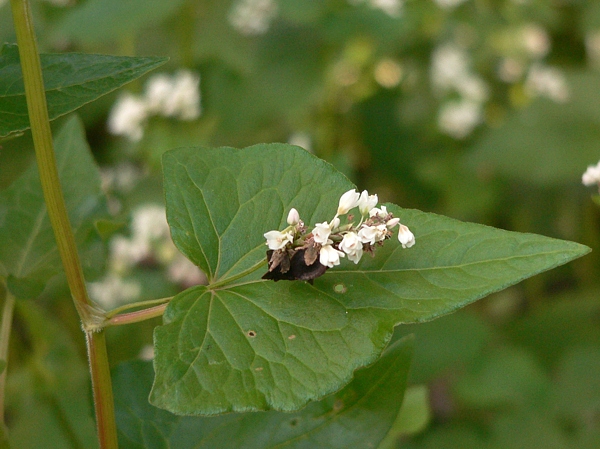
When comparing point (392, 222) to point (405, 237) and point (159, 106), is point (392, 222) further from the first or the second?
point (159, 106)

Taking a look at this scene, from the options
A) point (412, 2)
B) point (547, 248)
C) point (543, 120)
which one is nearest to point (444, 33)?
point (412, 2)

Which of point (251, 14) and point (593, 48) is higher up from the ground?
point (251, 14)

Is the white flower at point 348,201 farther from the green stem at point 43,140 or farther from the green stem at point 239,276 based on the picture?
the green stem at point 43,140

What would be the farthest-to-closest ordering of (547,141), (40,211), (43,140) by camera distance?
(547,141), (40,211), (43,140)

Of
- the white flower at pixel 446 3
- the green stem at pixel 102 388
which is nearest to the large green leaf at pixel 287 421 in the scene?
the green stem at pixel 102 388

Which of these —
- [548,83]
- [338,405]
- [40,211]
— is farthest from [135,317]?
[548,83]

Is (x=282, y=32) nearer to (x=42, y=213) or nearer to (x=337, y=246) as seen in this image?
(x=42, y=213)

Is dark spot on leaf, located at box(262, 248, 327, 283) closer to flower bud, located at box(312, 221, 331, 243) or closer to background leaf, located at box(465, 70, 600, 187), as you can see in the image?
flower bud, located at box(312, 221, 331, 243)
